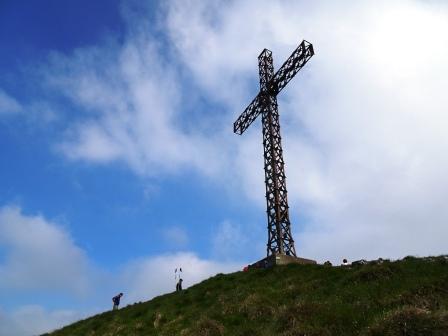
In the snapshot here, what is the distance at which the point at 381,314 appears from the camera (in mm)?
15211

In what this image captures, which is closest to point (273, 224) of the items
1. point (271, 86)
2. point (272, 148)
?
point (272, 148)

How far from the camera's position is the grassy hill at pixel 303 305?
48.1 ft

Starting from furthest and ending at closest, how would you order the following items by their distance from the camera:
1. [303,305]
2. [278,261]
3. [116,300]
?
[116,300] → [278,261] → [303,305]

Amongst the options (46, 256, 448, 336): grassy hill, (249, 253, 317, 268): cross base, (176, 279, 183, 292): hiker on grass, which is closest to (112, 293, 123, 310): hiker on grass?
(46, 256, 448, 336): grassy hill

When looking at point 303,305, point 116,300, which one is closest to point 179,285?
point 116,300

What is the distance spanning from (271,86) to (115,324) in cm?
2115

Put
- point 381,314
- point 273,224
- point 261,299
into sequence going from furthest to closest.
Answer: point 273,224 → point 261,299 → point 381,314

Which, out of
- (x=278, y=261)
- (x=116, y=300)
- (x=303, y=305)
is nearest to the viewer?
(x=303, y=305)

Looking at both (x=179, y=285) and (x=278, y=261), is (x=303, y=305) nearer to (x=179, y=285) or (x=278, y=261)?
(x=278, y=261)

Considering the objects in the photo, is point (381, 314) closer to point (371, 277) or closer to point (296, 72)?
point (371, 277)

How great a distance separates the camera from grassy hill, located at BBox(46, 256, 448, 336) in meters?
14.7

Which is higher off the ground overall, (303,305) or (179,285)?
(179,285)

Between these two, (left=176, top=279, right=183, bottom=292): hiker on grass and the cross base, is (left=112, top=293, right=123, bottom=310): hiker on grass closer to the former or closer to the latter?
(left=176, top=279, right=183, bottom=292): hiker on grass

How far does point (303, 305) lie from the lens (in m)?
17.5
